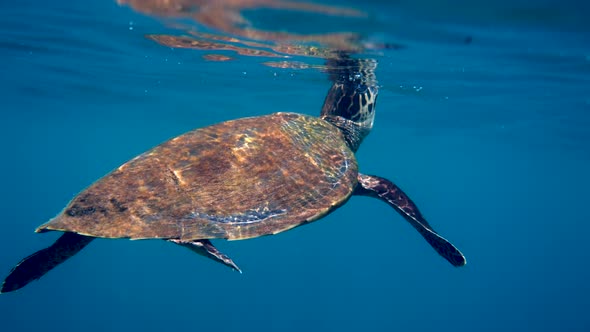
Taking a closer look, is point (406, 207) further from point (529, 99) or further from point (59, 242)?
point (529, 99)

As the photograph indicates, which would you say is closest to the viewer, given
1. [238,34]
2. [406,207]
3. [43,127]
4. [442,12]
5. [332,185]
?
[332,185]

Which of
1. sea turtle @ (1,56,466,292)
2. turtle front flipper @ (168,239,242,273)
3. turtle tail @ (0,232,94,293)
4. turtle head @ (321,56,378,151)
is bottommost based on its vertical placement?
turtle tail @ (0,232,94,293)

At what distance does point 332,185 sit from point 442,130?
27213 mm

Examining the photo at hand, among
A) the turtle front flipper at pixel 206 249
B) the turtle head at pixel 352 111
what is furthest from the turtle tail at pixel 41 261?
the turtle head at pixel 352 111

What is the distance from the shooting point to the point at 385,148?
4625 centimetres

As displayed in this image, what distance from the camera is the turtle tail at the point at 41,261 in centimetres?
440

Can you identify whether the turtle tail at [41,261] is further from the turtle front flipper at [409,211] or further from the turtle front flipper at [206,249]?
the turtle front flipper at [409,211]

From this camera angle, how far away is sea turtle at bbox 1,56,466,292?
427 cm

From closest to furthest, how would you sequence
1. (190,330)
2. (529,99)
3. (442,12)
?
(442,12), (529,99), (190,330)

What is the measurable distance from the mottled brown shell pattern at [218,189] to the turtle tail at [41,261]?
0.41 m

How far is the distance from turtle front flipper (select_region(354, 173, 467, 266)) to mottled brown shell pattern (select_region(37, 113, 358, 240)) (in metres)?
0.61

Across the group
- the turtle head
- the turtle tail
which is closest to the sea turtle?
the turtle tail

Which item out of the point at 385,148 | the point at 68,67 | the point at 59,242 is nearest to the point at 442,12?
the point at 59,242

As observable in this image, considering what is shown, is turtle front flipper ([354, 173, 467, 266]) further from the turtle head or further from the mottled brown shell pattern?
the turtle head
